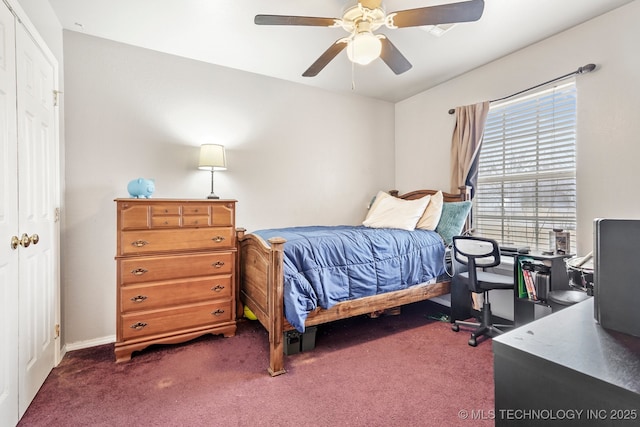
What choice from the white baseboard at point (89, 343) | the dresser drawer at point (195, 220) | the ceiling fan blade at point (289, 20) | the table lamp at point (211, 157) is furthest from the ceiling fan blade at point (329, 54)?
the white baseboard at point (89, 343)

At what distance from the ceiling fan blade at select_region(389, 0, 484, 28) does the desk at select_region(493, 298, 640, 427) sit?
1.66 metres

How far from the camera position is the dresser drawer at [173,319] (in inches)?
88.8

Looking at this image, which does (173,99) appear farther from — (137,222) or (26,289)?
(26,289)

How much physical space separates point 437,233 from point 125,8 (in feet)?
10.6

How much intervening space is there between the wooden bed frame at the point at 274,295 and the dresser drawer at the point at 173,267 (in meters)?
0.23

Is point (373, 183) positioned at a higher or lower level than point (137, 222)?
higher

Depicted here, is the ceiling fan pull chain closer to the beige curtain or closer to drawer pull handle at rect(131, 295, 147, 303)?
the beige curtain

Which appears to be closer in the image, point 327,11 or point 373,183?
point 327,11

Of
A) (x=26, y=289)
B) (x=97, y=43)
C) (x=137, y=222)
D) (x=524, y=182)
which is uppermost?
(x=97, y=43)

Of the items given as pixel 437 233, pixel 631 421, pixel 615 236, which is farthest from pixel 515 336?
pixel 437 233

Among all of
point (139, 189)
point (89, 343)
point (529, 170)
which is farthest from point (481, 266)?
point (89, 343)

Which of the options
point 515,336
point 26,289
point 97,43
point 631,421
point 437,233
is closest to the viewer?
point 631,421

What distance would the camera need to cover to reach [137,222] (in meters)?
2.27

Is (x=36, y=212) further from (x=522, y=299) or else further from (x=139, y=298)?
(x=522, y=299)
